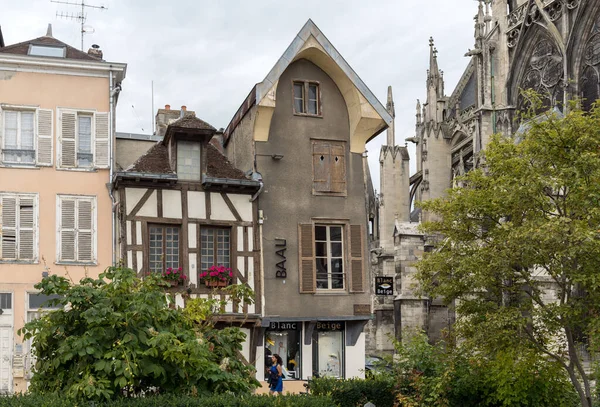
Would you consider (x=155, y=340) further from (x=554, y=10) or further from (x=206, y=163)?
(x=554, y=10)

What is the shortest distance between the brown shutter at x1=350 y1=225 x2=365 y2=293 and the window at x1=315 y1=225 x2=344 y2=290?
0.23 m

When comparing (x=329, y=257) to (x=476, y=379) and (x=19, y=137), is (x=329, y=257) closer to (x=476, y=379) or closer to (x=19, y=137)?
(x=476, y=379)

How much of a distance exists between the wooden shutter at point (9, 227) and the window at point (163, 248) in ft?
9.25

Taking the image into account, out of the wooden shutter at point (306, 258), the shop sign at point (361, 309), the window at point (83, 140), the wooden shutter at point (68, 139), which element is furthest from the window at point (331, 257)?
the wooden shutter at point (68, 139)

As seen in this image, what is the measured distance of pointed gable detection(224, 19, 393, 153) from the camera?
1955 cm

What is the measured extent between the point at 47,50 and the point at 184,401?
11.1 metres

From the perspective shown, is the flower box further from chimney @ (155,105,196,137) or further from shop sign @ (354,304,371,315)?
chimney @ (155,105,196,137)

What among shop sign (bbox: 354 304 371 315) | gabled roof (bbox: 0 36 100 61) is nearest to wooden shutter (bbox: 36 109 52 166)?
gabled roof (bbox: 0 36 100 61)

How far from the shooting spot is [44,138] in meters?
18.6

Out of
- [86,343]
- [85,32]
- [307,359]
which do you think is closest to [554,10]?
[85,32]

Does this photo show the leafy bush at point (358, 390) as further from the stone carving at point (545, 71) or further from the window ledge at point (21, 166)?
the stone carving at point (545, 71)

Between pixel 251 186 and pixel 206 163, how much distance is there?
3.77 ft

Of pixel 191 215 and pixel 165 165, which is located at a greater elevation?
pixel 165 165

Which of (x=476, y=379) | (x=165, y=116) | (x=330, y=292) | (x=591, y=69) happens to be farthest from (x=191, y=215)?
(x=591, y=69)
